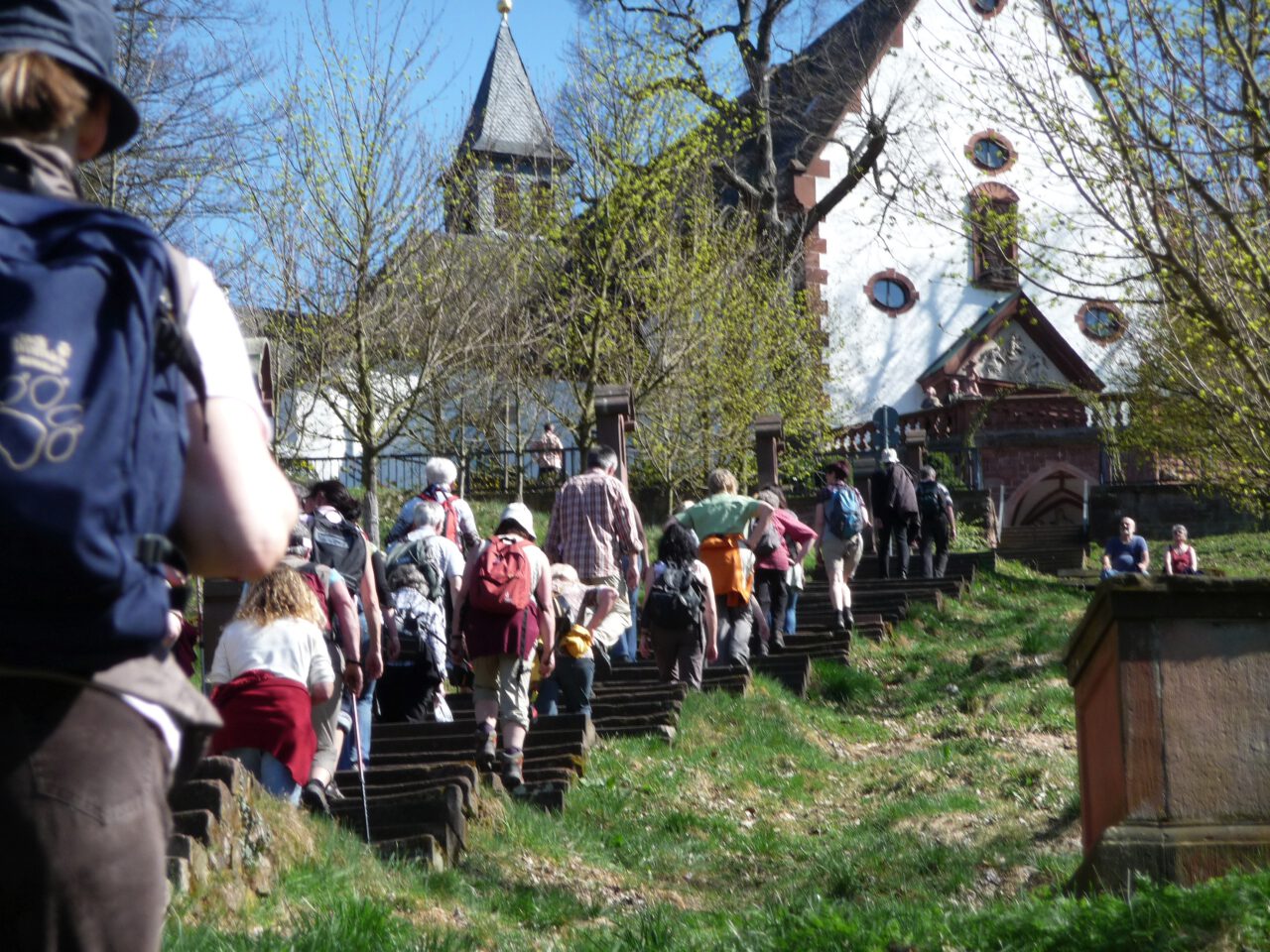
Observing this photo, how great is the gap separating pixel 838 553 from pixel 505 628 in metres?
8.97

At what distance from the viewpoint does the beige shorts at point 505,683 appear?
35.1 feet

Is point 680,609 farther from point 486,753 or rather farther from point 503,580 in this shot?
point 503,580

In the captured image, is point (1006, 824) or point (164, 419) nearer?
point (164, 419)

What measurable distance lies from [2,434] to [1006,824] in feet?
30.7

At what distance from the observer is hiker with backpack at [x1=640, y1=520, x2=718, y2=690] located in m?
13.9

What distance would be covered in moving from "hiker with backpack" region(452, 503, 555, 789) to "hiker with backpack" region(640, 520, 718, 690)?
118 inches

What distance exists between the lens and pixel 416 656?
12891 millimetres

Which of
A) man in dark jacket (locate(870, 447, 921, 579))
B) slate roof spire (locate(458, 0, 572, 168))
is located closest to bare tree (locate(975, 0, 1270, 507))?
man in dark jacket (locate(870, 447, 921, 579))

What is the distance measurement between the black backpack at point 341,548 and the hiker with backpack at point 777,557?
671 centimetres

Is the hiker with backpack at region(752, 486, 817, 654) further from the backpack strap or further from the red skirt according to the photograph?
the backpack strap

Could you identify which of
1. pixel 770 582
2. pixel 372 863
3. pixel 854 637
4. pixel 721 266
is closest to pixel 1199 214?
pixel 770 582

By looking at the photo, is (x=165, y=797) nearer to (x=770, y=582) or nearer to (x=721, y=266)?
(x=770, y=582)

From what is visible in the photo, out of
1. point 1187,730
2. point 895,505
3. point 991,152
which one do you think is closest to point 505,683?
point 1187,730

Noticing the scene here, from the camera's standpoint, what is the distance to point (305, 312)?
23719 mm
